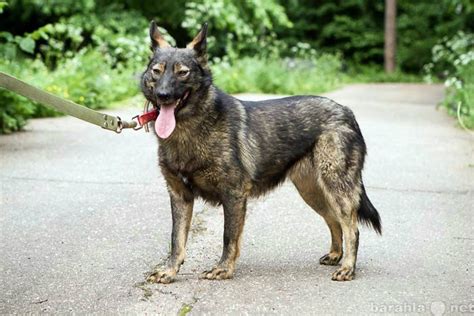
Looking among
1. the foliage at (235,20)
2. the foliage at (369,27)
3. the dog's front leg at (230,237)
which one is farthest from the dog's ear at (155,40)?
the foliage at (369,27)

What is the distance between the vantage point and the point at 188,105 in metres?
4.57

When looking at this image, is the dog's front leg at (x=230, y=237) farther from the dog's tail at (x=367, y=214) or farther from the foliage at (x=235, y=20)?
the foliage at (x=235, y=20)

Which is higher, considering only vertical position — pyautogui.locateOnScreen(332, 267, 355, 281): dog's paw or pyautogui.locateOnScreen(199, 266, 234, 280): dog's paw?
pyautogui.locateOnScreen(199, 266, 234, 280): dog's paw

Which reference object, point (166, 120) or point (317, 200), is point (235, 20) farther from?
point (166, 120)

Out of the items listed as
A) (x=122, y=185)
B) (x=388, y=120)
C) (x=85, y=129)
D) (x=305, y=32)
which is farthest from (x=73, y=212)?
(x=305, y=32)

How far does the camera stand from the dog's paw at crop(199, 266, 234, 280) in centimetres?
455

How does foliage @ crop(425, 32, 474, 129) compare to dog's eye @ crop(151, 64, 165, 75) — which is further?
foliage @ crop(425, 32, 474, 129)

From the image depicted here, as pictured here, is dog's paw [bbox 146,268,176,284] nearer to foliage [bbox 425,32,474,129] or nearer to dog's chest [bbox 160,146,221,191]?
dog's chest [bbox 160,146,221,191]

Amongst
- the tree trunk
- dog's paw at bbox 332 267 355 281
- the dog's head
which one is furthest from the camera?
the tree trunk

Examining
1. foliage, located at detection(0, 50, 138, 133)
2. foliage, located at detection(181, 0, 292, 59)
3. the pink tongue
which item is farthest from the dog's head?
foliage, located at detection(181, 0, 292, 59)

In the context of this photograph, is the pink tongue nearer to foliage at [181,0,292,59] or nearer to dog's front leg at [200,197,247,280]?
dog's front leg at [200,197,247,280]

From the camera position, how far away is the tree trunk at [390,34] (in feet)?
90.7

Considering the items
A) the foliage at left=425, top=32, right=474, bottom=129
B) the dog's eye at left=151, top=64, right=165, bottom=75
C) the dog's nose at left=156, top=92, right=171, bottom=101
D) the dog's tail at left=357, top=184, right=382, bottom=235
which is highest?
the dog's eye at left=151, top=64, right=165, bottom=75

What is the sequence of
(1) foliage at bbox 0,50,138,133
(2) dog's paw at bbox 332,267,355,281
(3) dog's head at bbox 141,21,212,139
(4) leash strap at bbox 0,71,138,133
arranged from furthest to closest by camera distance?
1. (1) foliage at bbox 0,50,138,133
2. (2) dog's paw at bbox 332,267,355,281
3. (3) dog's head at bbox 141,21,212,139
4. (4) leash strap at bbox 0,71,138,133
